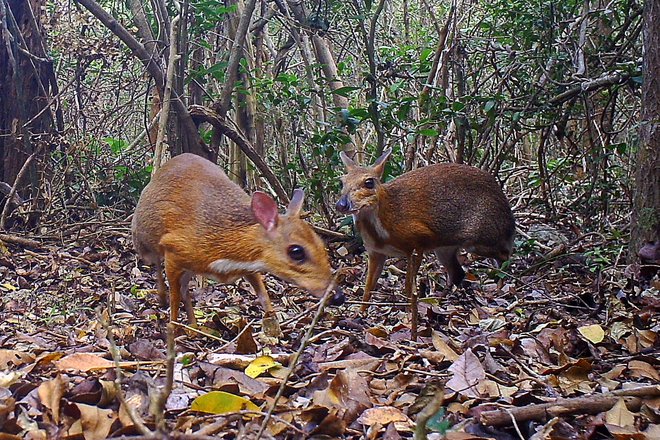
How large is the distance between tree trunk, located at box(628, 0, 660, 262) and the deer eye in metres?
2.22

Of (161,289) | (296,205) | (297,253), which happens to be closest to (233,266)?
(297,253)

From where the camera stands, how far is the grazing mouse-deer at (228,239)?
190 inches

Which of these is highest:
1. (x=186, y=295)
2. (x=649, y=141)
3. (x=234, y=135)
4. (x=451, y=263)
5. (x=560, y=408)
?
(x=649, y=141)

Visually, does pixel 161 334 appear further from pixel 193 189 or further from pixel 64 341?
pixel 193 189

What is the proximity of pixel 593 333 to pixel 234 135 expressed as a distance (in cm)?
519

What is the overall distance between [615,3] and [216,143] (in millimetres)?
4318

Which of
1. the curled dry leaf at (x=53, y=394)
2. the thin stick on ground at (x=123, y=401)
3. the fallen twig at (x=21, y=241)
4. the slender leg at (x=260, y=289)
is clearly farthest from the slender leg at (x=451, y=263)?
the thin stick on ground at (x=123, y=401)

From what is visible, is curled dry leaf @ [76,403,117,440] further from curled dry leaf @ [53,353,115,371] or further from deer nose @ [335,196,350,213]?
deer nose @ [335,196,350,213]

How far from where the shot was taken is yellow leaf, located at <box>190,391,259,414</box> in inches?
104

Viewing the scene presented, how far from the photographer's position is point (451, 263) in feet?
23.7

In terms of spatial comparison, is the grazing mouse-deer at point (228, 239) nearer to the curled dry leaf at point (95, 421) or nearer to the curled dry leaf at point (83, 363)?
the curled dry leaf at point (83, 363)

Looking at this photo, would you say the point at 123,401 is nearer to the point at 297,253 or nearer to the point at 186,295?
the point at 297,253

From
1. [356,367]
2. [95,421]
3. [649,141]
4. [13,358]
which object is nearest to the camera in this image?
[95,421]

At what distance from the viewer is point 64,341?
14.3 ft
